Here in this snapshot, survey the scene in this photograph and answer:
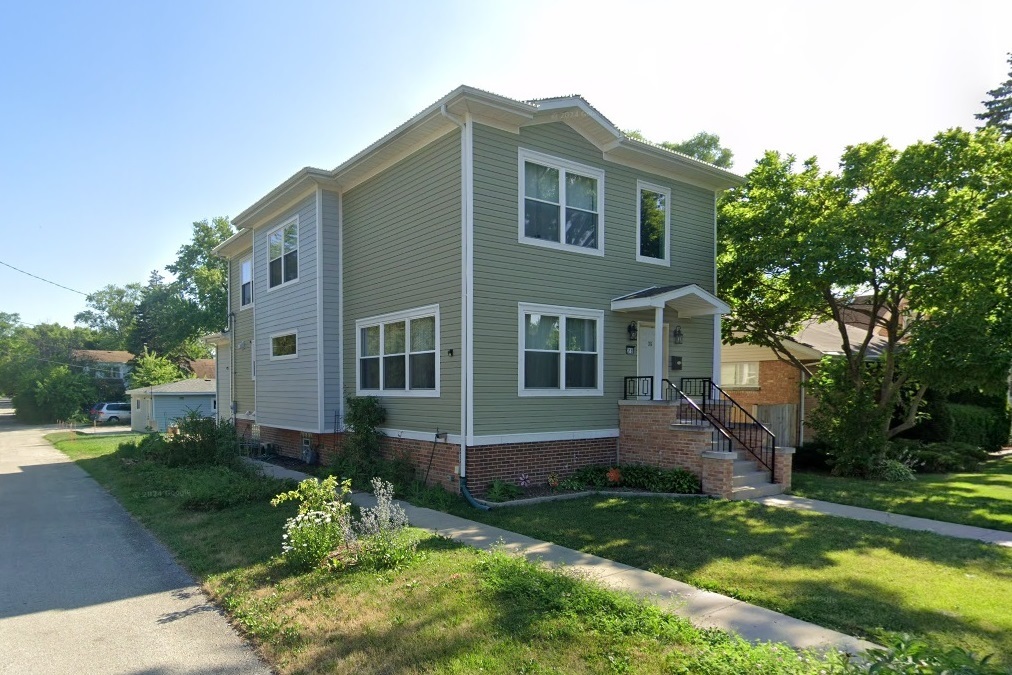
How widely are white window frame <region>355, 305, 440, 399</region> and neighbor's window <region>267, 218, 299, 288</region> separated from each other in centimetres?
309

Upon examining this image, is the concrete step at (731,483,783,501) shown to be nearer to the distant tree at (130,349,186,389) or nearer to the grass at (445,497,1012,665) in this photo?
the grass at (445,497,1012,665)

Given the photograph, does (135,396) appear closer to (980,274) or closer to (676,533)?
(676,533)

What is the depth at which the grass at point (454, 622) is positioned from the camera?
13.4 feet

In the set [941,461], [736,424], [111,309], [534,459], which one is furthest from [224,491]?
[111,309]

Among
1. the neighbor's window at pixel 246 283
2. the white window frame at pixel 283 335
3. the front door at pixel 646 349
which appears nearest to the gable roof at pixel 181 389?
the neighbor's window at pixel 246 283

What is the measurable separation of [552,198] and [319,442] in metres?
8.01

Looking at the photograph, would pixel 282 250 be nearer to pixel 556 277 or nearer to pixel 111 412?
pixel 556 277

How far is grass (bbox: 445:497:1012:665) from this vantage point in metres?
4.93

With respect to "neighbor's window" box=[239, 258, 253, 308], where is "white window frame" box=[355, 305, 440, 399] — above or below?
below

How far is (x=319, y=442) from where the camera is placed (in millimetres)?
14711

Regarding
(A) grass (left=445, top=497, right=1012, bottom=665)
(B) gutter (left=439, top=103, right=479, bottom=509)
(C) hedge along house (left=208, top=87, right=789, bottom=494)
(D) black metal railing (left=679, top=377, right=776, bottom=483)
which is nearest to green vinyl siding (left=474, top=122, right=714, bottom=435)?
(C) hedge along house (left=208, top=87, right=789, bottom=494)

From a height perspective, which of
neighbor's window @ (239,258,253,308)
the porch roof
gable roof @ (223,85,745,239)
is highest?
gable roof @ (223,85,745,239)

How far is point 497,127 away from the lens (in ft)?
34.7

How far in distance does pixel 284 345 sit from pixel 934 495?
47.0ft
